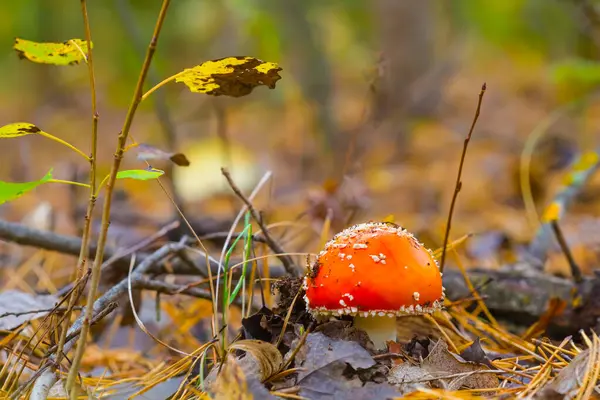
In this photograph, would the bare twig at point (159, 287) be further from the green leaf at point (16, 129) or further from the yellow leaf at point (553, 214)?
the yellow leaf at point (553, 214)

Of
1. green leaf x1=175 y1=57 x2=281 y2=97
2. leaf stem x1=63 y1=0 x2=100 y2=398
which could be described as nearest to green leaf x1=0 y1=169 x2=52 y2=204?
leaf stem x1=63 y1=0 x2=100 y2=398

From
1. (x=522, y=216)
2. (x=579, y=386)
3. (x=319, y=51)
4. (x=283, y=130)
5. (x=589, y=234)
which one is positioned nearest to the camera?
(x=579, y=386)

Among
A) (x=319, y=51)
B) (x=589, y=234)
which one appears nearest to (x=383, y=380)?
(x=589, y=234)

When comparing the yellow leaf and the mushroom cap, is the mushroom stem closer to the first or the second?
the mushroom cap

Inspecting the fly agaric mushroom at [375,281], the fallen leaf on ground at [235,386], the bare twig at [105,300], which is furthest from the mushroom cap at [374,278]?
the bare twig at [105,300]

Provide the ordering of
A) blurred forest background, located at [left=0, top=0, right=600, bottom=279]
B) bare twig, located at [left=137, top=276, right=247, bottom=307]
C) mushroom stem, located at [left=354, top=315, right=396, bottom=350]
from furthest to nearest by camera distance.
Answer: blurred forest background, located at [left=0, top=0, right=600, bottom=279] < bare twig, located at [left=137, top=276, right=247, bottom=307] < mushroom stem, located at [left=354, top=315, right=396, bottom=350]

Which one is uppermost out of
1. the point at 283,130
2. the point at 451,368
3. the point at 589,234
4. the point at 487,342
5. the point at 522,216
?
the point at 451,368

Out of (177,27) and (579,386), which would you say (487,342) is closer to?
(579,386)

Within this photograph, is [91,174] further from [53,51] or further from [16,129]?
[53,51]
